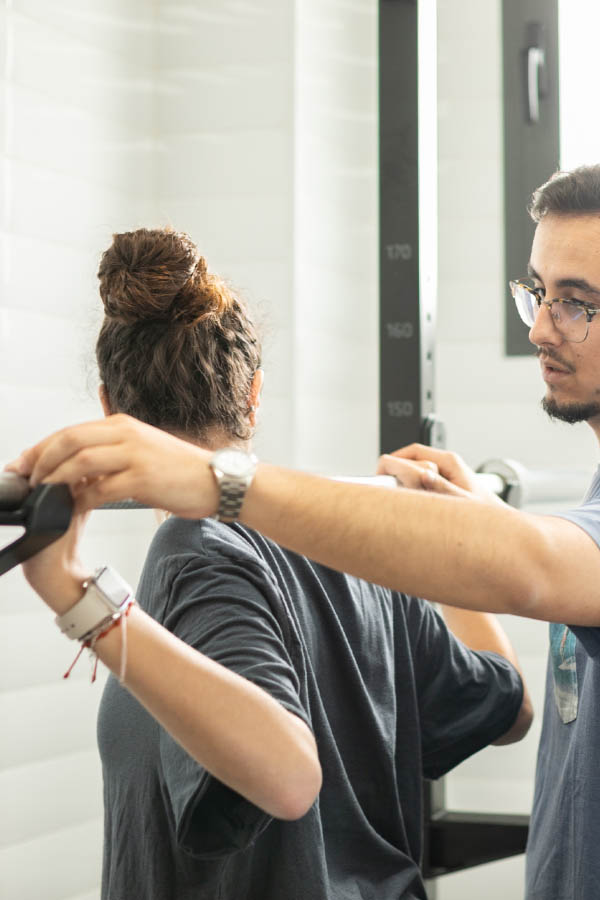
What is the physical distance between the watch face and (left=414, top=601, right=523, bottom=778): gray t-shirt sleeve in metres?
0.56

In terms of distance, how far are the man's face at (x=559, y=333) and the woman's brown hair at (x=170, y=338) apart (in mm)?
417

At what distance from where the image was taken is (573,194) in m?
1.32

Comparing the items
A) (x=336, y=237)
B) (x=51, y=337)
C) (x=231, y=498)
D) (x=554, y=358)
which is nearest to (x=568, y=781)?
(x=554, y=358)

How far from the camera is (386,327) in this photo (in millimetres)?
1576

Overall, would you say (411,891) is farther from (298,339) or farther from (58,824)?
(298,339)

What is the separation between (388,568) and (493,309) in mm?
1614

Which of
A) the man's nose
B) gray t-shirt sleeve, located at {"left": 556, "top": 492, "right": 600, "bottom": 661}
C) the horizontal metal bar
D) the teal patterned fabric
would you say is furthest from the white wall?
gray t-shirt sleeve, located at {"left": 556, "top": 492, "right": 600, "bottom": 661}

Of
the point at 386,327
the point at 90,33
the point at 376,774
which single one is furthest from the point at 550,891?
the point at 90,33

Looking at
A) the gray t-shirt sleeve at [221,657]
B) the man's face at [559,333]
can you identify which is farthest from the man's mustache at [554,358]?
the gray t-shirt sleeve at [221,657]

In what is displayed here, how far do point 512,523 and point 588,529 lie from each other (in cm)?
10

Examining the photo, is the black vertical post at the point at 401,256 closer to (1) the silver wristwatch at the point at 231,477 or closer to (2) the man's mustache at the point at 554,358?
(2) the man's mustache at the point at 554,358

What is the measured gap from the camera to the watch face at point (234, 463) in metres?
0.76

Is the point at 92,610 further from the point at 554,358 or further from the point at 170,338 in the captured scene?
the point at 554,358

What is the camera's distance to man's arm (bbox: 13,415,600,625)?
2.36 feet
